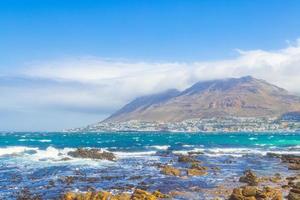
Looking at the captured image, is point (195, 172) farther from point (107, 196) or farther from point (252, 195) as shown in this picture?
point (107, 196)

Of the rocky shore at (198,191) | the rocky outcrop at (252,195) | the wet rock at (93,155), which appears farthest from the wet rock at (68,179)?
the wet rock at (93,155)

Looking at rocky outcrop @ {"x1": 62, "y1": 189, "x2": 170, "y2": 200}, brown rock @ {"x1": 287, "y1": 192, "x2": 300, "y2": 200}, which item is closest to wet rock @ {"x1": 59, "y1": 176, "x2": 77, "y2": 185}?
rocky outcrop @ {"x1": 62, "y1": 189, "x2": 170, "y2": 200}

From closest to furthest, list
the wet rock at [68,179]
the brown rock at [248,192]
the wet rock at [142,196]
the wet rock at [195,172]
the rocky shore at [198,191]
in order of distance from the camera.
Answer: the wet rock at [142,196]
the rocky shore at [198,191]
the brown rock at [248,192]
the wet rock at [68,179]
the wet rock at [195,172]

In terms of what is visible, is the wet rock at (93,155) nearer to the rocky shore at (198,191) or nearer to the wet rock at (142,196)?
the rocky shore at (198,191)

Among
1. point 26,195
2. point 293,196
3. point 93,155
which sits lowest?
point 293,196

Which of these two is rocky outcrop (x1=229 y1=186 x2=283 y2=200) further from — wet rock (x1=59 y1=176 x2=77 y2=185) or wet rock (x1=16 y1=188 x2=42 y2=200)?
wet rock (x1=59 y1=176 x2=77 y2=185)

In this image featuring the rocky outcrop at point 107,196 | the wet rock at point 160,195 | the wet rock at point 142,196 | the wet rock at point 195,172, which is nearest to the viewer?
the rocky outcrop at point 107,196

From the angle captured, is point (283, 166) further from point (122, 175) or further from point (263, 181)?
point (122, 175)

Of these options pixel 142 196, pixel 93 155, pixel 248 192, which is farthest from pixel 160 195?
pixel 93 155

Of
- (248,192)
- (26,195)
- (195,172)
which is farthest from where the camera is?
(195,172)

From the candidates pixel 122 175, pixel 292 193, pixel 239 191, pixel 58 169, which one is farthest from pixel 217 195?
pixel 58 169

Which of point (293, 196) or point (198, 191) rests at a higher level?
point (293, 196)

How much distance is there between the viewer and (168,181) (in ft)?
152

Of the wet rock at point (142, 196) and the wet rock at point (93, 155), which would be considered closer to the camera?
the wet rock at point (142, 196)
